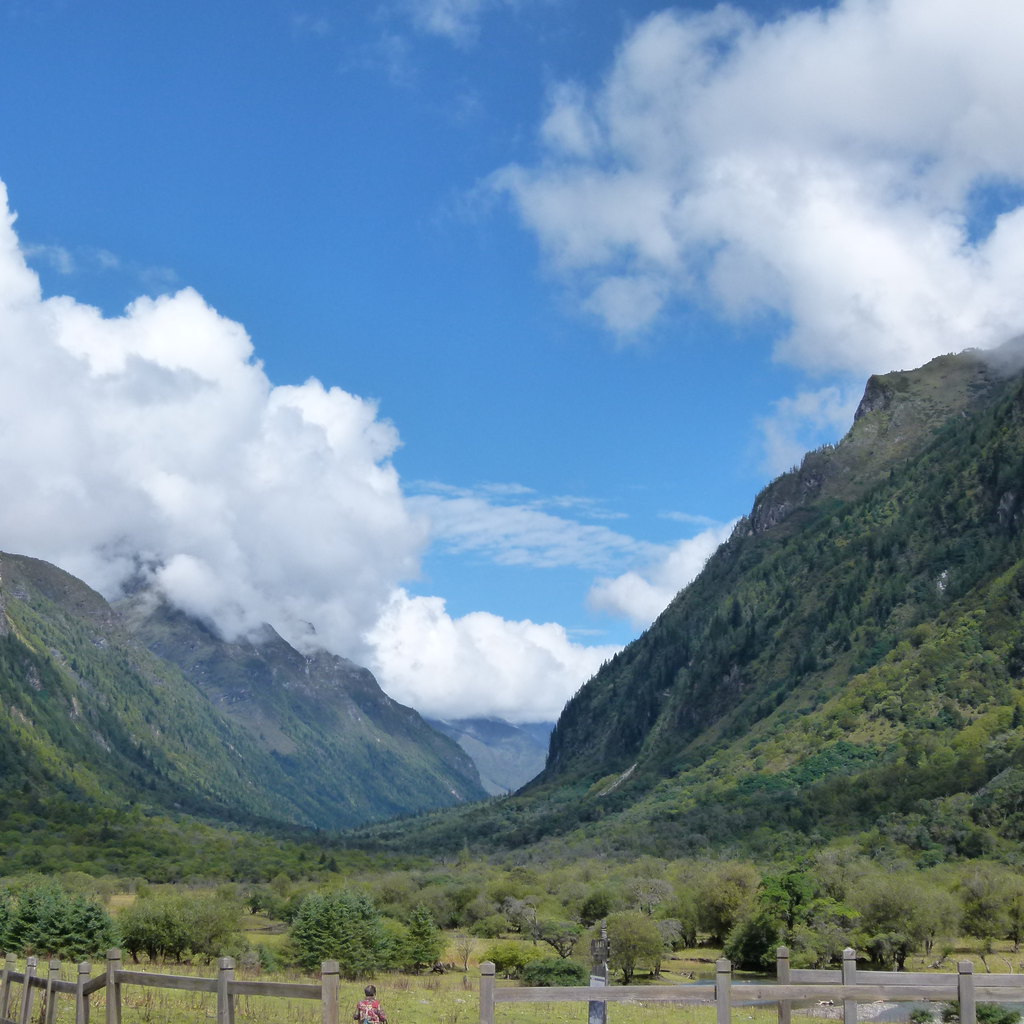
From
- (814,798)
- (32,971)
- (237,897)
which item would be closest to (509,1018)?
(32,971)

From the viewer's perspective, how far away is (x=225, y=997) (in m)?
22.4

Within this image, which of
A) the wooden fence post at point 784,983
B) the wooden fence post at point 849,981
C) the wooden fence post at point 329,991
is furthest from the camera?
the wooden fence post at point 784,983

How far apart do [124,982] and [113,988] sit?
0.96 ft

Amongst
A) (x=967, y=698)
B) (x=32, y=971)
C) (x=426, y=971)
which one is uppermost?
(x=967, y=698)

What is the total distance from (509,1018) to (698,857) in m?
139

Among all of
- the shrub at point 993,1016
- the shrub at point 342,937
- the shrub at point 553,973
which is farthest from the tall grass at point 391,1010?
the shrub at point 342,937

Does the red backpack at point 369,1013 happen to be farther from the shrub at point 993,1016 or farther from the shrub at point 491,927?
the shrub at point 491,927

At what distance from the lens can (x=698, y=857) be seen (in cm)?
17550

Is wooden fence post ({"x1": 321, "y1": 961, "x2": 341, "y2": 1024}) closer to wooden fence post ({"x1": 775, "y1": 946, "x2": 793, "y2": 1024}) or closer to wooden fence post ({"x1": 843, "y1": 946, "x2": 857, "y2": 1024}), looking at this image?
wooden fence post ({"x1": 775, "y1": 946, "x2": 793, "y2": 1024})

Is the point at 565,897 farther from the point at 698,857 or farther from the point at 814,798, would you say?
the point at 814,798

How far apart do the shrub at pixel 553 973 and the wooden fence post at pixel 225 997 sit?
60.6 meters

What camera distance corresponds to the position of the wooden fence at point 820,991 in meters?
20.2

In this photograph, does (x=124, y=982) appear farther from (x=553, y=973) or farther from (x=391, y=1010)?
(x=553, y=973)

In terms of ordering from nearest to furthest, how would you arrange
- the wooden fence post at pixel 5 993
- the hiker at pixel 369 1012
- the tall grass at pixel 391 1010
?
the hiker at pixel 369 1012 → the wooden fence post at pixel 5 993 → the tall grass at pixel 391 1010
